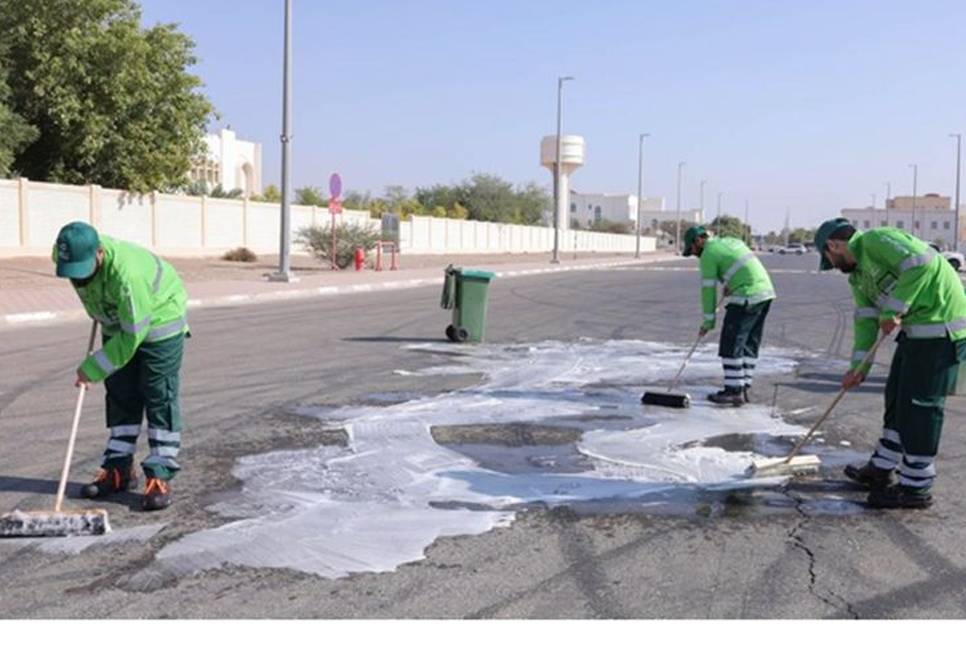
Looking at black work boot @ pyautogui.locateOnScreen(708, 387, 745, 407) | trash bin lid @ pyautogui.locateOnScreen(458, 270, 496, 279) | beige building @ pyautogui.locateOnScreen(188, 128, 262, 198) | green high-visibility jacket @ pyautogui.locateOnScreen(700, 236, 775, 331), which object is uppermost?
beige building @ pyautogui.locateOnScreen(188, 128, 262, 198)

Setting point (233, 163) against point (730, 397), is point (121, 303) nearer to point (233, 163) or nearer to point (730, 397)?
point (730, 397)

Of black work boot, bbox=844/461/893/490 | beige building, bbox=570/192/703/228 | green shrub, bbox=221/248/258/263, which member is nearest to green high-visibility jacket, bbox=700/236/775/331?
black work boot, bbox=844/461/893/490

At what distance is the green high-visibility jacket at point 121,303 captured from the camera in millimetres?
5168

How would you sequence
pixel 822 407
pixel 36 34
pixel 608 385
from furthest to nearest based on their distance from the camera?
pixel 36 34, pixel 608 385, pixel 822 407

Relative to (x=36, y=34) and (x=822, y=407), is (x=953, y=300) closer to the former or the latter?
(x=822, y=407)

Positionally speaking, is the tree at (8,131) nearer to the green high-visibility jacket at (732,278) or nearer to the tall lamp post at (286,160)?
the tall lamp post at (286,160)

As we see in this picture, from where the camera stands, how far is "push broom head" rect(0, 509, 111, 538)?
4957 millimetres

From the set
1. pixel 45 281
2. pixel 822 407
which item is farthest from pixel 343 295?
pixel 822 407

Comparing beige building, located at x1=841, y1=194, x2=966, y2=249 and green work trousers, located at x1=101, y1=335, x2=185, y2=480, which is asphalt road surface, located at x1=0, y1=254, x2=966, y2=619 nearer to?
green work trousers, located at x1=101, y1=335, x2=185, y2=480

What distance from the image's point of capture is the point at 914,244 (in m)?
5.58

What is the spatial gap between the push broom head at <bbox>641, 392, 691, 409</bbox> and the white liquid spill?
10cm

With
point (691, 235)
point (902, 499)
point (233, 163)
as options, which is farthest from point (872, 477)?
point (233, 163)

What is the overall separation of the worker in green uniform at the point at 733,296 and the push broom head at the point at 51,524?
5.53 m
